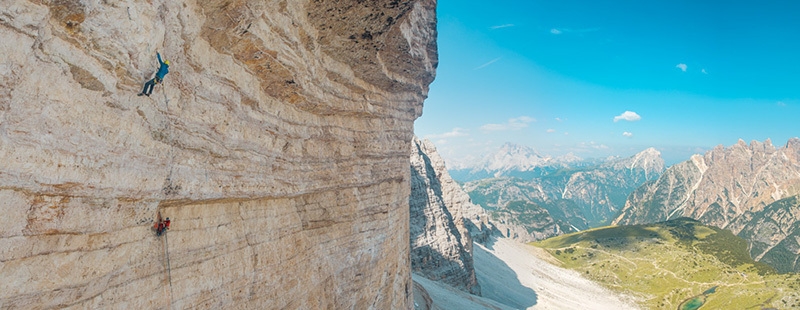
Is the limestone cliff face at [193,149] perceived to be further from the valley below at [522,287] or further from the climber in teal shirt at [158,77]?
the valley below at [522,287]

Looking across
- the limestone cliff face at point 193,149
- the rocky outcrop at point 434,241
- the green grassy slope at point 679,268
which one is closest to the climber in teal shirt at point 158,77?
the limestone cliff face at point 193,149

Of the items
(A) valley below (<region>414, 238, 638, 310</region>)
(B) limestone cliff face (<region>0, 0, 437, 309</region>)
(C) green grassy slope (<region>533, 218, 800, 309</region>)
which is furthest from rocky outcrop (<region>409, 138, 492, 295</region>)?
(C) green grassy slope (<region>533, 218, 800, 309</region>)

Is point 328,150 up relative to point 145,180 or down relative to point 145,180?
up

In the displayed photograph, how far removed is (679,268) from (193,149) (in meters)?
163

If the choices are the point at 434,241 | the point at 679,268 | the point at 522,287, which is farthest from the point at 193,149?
the point at 679,268

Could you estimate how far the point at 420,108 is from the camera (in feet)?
95.2

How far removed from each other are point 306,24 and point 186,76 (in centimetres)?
611

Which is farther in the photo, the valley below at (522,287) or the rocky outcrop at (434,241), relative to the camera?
the rocky outcrop at (434,241)

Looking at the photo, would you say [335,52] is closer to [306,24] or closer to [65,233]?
[306,24]

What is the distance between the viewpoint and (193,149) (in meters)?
11.8

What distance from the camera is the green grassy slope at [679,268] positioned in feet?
334

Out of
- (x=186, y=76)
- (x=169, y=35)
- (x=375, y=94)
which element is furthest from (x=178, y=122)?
(x=375, y=94)

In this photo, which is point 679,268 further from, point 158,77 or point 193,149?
point 158,77

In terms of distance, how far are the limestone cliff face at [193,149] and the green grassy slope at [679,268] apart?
119 m
